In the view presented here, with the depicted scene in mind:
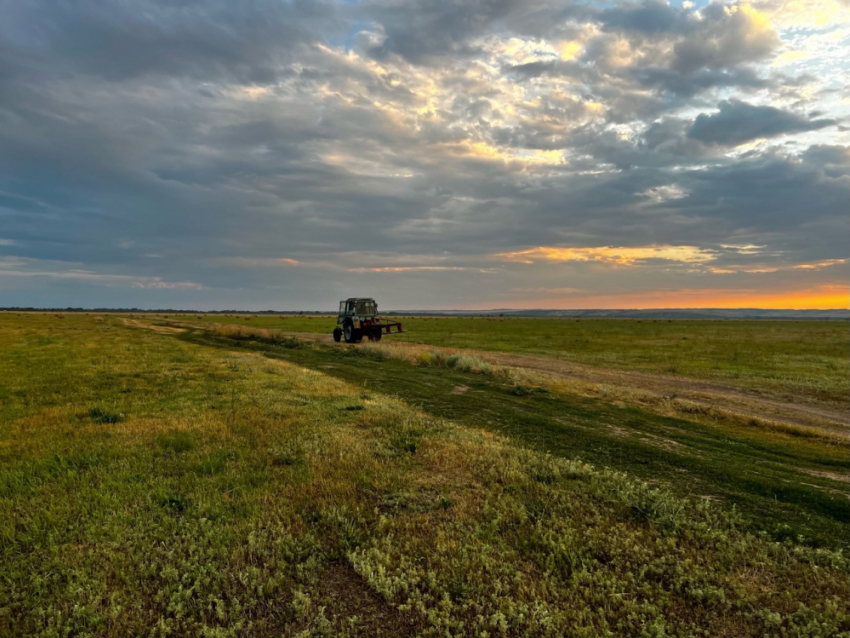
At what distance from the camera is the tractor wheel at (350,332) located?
39719 millimetres

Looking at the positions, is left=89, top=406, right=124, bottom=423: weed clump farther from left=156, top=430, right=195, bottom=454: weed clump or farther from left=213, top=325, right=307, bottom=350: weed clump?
left=213, top=325, right=307, bottom=350: weed clump

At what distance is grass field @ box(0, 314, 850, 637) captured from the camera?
4188mm

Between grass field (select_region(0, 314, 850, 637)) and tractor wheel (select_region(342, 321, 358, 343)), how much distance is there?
2803cm

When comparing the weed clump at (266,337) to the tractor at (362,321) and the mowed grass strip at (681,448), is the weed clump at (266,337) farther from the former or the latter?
the mowed grass strip at (681,448)

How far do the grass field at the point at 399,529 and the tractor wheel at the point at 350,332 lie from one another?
28031 millimetres

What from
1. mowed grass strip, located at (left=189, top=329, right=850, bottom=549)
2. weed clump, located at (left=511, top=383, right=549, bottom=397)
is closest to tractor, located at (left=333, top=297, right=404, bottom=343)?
mowed grass strip, located at (left=189, top=329, right=850, bottom=549)

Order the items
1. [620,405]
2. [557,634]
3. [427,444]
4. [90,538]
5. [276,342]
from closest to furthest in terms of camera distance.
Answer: [557,634]
[90,538]
[427,444]
[620,405]
[276,342]

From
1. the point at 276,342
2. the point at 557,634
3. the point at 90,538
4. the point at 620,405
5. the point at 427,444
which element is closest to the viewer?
the point at 557,634

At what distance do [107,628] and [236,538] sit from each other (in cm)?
154

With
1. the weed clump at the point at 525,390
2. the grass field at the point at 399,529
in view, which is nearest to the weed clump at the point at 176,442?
the grass field at the point at 399,529

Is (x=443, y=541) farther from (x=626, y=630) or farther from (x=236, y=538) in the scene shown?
(x=236, y=538)

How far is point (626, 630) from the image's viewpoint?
4043 millimetres

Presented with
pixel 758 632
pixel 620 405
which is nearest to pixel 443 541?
pixel 758 632

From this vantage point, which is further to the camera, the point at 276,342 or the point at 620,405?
the point at 276,342
